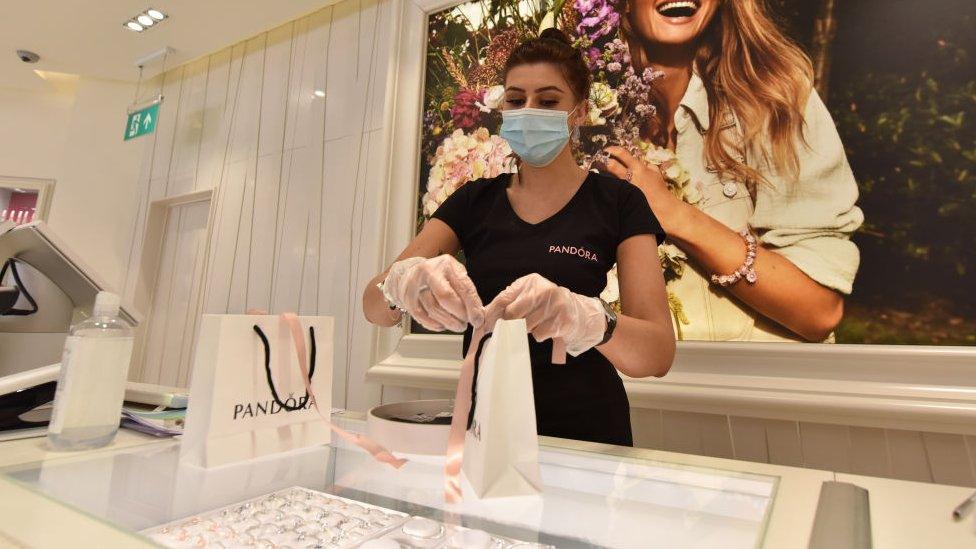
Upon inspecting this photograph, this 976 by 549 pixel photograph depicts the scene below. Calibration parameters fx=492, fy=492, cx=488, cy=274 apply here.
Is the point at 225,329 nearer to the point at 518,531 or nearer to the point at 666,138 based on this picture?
the point at 518,531

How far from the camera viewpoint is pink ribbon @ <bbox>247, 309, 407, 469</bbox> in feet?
2.11

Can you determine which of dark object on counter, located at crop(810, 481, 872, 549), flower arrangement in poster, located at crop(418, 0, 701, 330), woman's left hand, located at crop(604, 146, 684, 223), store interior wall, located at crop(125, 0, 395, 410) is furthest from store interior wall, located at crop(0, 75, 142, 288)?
dark object on counter, located at crop(810, 481, 872, 549)

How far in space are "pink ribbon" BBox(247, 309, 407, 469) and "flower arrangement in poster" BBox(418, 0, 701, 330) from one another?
1221 mm

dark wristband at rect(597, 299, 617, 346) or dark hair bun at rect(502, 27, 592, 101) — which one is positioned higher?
dark hair bun at rect(502, 27, 592, 101)

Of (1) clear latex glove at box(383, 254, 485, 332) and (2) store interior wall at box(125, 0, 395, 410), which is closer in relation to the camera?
(1) clear latex glove at box(383, 254, 485, 332)

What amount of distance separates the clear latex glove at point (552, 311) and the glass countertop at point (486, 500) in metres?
0.16

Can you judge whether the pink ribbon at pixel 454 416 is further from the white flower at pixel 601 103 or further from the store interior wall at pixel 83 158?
the store interior wall at pixel 83 158

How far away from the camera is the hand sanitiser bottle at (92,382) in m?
0.69

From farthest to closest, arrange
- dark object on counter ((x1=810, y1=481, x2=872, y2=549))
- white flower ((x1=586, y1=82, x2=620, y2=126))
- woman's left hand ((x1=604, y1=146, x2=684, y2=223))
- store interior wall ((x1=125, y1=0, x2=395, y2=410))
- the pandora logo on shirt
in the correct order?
store interior wall ((x1=125, y1=0, x2=395, y2=410)) → white flower ((x1=586, y1=82, x2=620, y2=126)) → woman's left hand ((x1=604, y1=146, x2=684, y2=223)) → the pandora logo on shirt → dark object on counter ((x1=810, y1=481, x2=872, y2=549))

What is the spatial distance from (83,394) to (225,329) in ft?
0.84

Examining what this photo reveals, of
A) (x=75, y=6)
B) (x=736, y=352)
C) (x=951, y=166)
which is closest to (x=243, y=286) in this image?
(x=75, y=6)

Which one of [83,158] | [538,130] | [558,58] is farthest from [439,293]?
[83,158]

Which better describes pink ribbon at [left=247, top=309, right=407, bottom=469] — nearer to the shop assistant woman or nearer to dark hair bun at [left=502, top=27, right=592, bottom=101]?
the shop assistant woman

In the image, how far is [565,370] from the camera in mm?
1116
